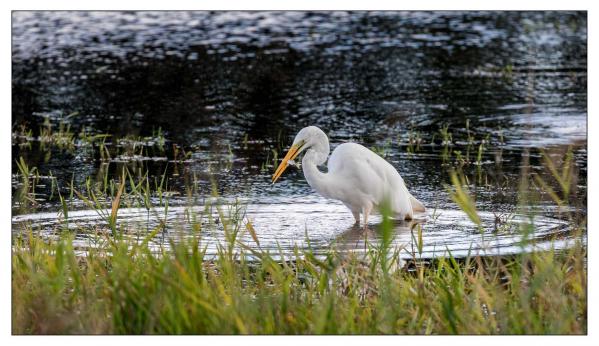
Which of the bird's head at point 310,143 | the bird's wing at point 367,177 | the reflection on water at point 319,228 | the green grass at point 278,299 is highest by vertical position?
the bird's head at point 310,143

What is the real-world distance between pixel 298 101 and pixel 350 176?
3.56 m

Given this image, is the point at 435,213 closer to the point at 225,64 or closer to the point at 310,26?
the point at 225,64

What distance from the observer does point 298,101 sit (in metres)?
9.77

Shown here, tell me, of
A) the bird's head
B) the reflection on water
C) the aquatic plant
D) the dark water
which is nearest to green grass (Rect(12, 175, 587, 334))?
the aquatic plant

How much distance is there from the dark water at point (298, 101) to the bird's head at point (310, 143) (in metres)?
0.39

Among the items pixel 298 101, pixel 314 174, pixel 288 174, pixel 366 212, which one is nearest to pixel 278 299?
pixel 314 174

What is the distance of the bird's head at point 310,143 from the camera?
20.2ft

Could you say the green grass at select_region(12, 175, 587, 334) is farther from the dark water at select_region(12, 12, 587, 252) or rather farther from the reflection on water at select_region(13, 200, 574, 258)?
the dark water at select_region(12, 12, 587, 252)

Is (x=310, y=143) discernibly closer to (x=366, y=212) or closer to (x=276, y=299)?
(x=366, y=212)

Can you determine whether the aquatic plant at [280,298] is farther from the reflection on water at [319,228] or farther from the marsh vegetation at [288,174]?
the reflection on water at [319,228]

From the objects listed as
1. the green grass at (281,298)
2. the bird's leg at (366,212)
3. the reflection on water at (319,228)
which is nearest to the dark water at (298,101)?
the reflection on water at (319,228)

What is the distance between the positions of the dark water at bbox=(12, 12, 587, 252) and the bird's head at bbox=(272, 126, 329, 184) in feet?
→ 1.28

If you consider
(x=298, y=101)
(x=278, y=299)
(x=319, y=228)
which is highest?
(x=298, y=101)
